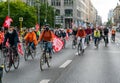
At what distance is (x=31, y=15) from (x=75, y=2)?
65681 mm

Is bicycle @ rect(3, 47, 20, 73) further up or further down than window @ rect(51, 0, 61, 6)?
further down

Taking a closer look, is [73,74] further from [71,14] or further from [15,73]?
[71,14]

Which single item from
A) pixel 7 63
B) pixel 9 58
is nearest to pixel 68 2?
pixel 9 58

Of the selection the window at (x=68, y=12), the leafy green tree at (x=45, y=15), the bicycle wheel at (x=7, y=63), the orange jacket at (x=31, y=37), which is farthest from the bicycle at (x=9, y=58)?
the window at (x=68, y=12)

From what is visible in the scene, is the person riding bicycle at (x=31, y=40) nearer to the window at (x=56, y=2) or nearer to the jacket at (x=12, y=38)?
the jacket at (x=12, y=38)

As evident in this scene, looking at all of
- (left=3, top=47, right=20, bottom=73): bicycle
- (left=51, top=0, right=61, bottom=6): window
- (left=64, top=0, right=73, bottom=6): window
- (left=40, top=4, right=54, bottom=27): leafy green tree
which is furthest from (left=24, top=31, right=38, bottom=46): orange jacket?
(left=51, top=0, right=61, bottom=6): window

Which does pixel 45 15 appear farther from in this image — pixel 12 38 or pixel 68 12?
Answer: pixel 12 38

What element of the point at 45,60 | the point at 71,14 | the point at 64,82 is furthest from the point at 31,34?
the point at 71,14

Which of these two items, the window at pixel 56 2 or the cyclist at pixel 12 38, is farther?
the window at pixel 56 2

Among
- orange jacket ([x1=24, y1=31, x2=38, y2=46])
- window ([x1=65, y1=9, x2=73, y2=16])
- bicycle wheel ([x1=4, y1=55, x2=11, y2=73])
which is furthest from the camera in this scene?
window ([x1=65, y1=9, x2=73, y2=16])

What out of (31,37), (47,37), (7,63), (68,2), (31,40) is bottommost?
(7,63)

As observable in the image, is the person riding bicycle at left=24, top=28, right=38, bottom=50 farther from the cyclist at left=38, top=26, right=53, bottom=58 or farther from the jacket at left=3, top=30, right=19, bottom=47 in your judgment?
the jacket at left=3, top=30, right=19, bottom=47

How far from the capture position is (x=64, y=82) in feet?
41.0

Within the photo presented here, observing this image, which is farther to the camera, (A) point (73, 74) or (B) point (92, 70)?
(B) point (92, 70)
